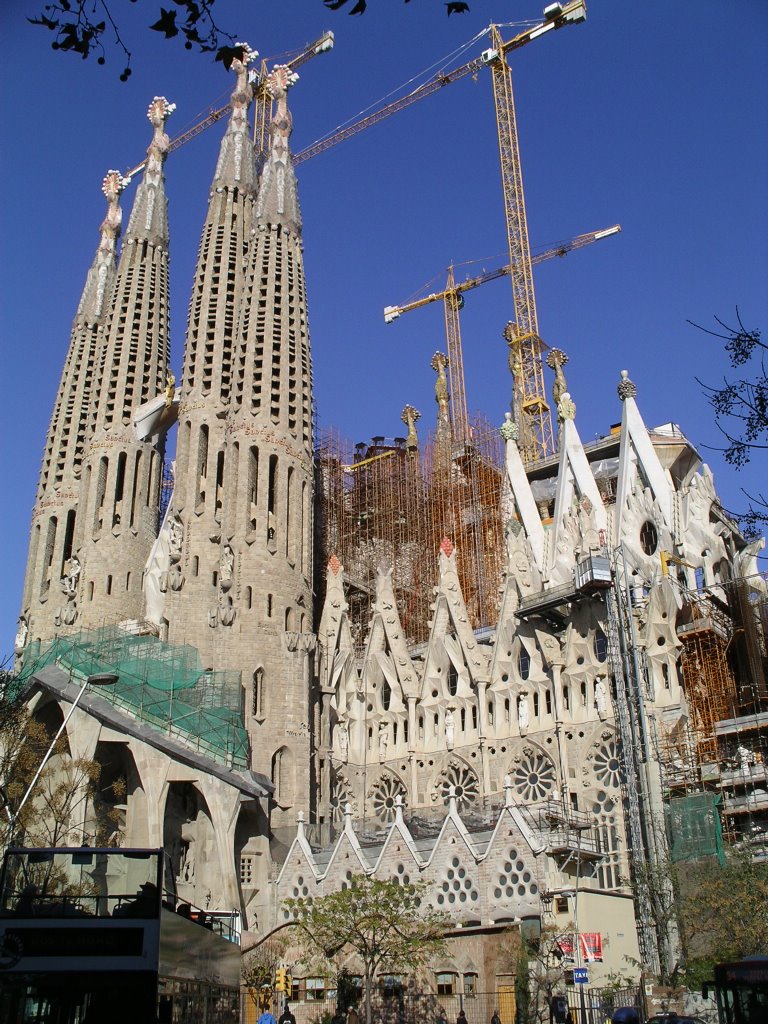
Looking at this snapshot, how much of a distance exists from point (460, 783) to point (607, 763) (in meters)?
5.93

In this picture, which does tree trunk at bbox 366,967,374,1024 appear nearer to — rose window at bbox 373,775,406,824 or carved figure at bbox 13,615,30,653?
rose window at bbox 373,775,406,824

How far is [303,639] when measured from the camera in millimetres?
36594

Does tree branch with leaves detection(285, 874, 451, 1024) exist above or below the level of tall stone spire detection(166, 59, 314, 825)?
below

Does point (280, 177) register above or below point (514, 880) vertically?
above

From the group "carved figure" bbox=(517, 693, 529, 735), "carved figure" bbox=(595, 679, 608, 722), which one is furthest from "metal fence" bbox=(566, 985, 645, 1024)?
"carved figure" bbox=(517, 693, 529, 735)

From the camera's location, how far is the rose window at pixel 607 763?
32.8m

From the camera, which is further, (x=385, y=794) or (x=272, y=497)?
(x=272, y=497)

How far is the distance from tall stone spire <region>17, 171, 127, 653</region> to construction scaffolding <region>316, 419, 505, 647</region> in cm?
1056

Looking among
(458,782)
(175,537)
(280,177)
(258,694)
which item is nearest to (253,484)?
(175,537)

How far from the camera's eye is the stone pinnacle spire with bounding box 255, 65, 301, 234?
1745 inches

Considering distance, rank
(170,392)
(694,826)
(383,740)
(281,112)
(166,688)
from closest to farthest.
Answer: (694,826) → (166,688) → (383,740) → (170,392) → (281,112)

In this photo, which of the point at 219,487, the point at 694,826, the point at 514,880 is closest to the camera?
the point at 514,880

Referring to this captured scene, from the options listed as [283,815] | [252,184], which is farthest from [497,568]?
[252,184]

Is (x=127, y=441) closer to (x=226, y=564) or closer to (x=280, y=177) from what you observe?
(x=226, y=564)
